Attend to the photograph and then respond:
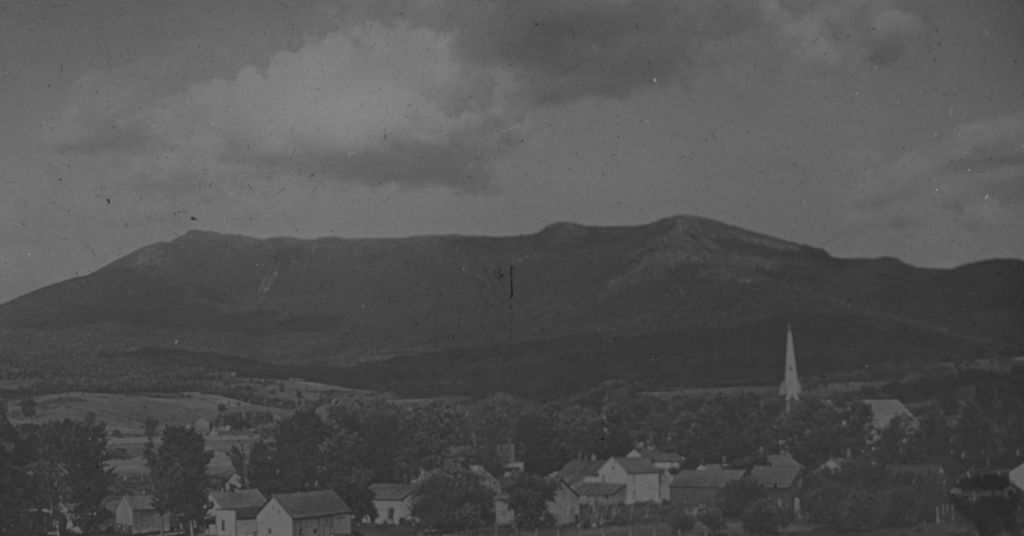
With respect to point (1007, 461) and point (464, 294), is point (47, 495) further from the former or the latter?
point (1007, 461)

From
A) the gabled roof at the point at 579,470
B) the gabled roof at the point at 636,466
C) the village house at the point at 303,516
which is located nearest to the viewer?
the village house at the point at 303,516

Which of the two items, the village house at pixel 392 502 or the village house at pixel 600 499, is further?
the village house at pixel 600 499

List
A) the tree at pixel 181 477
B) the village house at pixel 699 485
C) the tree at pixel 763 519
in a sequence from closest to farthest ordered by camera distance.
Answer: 1. the tree at pixel 763 519
2. the tree at pixel 181 477
3. the village house at pixel 699 485

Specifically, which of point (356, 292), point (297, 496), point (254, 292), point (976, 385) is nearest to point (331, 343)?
point (356, 292)

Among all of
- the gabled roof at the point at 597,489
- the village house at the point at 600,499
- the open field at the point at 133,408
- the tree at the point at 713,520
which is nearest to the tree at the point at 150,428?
the open field at the point at 133,408

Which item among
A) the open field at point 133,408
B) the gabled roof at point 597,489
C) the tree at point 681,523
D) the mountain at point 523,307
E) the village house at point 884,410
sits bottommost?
the tree at point 681,523

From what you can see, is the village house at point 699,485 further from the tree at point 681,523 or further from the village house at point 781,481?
the tree at point 681,523

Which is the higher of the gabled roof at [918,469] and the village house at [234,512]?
the gabled roof at [918,469]

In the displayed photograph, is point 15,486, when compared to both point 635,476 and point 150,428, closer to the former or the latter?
point 150,428

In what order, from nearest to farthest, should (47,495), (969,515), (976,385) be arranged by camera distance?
(969,515) < (47,495) < (976,385)
